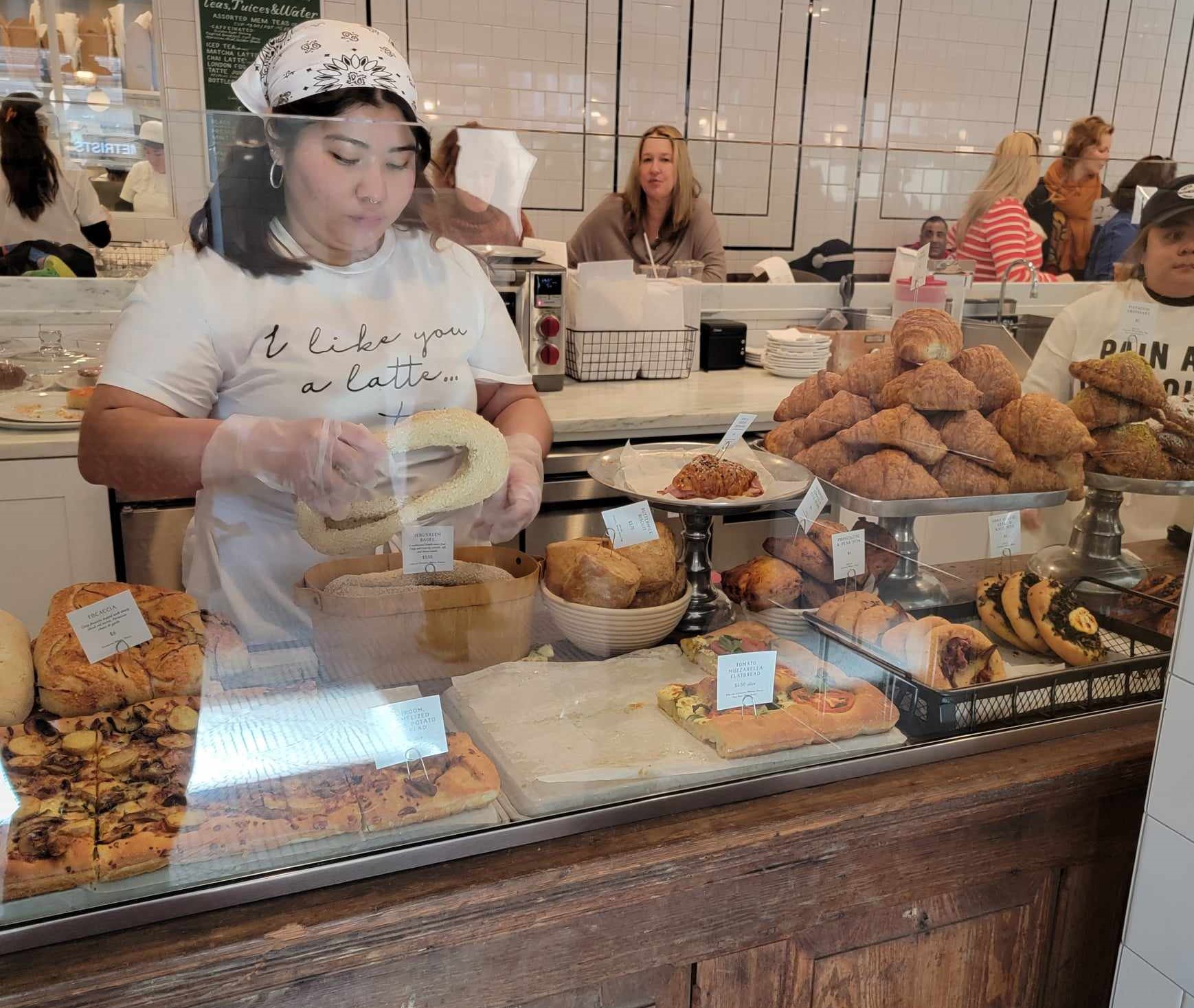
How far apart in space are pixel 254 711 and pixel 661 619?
449 mm

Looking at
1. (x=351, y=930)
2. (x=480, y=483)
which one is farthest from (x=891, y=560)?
(x=351, y=930)

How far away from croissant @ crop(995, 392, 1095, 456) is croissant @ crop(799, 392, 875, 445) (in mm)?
173

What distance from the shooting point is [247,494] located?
2.86ft

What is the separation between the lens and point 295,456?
85 cm

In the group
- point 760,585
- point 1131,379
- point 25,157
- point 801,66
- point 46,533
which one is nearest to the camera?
point 25,157

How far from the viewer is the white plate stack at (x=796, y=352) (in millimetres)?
1262

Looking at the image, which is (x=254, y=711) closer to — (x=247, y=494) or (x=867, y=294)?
(x=247, y=494)

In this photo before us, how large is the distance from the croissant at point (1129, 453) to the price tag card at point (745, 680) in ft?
1.90

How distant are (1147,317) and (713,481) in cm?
65

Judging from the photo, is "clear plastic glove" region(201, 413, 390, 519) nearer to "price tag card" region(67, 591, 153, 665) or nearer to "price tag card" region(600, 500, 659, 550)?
"price tag card" region(67, 591, 153, 665)

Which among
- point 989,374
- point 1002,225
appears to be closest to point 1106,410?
point 989,374

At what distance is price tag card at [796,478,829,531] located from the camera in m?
1.19

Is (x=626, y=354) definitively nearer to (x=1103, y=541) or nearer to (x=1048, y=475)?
(x=1048, y=475)

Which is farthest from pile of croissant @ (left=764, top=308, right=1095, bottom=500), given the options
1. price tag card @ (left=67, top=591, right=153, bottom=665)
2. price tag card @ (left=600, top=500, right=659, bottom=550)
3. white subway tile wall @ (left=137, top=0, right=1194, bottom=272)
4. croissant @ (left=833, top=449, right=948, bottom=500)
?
white subway tile wall @ (left=137, top=0, right=1194, bottom=272)
